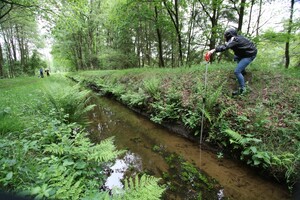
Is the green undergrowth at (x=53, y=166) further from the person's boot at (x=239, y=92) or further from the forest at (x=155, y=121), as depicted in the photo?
the person's boot at (x=239, y=92)

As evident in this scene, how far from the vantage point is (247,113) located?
377cm

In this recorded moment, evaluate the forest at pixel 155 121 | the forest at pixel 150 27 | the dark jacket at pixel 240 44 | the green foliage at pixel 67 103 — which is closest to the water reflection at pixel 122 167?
the forest at pixel 155 121

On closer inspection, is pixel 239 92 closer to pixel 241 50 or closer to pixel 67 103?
pixel 241 50

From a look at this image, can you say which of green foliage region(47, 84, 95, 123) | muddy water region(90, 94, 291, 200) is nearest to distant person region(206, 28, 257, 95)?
muddy water region(90, 94, 291, 200)

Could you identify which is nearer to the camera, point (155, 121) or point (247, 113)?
point (247, 113)

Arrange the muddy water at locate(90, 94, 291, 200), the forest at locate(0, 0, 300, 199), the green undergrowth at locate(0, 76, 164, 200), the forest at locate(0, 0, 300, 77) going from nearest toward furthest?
the green undergrowth at locate(0, 76, 164, 200)
the forest at locate(0, 0, 300, 199)
the muddy water at locate(90, 94, 291, 200)
the forest at locate(0, 0, 300, 77)

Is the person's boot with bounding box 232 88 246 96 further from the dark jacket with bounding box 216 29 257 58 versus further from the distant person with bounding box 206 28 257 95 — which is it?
the dark jacket with bounding box 216 29 257 58

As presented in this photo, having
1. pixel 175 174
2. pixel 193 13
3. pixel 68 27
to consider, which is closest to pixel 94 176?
pixel 175 174

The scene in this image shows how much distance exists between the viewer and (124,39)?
15.0 metres

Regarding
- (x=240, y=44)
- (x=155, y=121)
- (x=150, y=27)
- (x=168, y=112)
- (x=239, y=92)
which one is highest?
(x=150, y=27)

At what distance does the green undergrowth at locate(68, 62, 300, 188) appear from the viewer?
294cm

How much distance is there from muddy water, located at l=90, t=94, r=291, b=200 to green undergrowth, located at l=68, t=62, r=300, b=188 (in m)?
0.28

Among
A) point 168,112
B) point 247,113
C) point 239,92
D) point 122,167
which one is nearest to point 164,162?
point 122,167

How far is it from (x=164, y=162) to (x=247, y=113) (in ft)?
7.43
